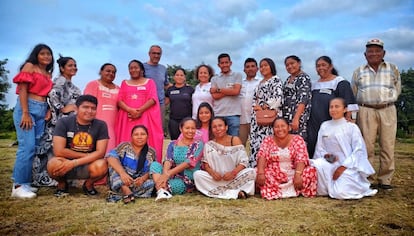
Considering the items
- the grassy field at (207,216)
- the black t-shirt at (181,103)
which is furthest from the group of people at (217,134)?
the black t-shirt at (181,103)

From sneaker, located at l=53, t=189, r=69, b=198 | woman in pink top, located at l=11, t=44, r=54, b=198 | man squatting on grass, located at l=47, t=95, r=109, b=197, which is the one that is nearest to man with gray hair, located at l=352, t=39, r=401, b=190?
man squatting on grass, located at l=47, t=95, r=109, b=197

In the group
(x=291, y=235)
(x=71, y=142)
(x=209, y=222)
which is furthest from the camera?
(x=71, y=142)

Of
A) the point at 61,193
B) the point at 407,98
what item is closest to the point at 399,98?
the point at 407,98

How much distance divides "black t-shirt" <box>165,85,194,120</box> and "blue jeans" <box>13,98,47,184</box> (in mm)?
2120

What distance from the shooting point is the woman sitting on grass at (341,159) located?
14.5 ft

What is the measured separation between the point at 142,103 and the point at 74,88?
43.1 inches

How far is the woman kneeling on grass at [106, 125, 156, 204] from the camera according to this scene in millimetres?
→ 4273

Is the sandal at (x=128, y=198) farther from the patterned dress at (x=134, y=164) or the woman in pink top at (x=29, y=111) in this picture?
the woman in pink top at (x=29, y=111)

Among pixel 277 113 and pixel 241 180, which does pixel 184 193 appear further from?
pixel 277 113

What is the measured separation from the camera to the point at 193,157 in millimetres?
4738

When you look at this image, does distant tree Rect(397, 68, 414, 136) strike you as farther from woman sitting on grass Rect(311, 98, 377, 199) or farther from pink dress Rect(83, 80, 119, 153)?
pink dress Rect(83, 80, 119, 153)

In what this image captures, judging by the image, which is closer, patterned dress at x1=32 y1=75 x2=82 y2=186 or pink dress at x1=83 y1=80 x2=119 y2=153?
patterned dress at x1=32 y1=75 x2=82 y2=186

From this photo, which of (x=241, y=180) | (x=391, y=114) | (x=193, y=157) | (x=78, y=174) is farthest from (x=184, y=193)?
(x=391, y=114)

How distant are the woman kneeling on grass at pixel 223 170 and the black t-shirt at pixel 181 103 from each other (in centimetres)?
117
